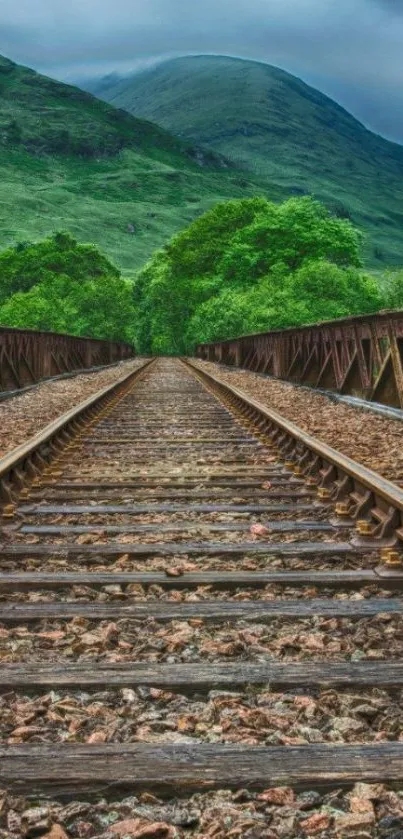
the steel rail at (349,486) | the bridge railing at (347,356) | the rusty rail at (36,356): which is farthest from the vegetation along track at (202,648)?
the rusty rail at (36,356)

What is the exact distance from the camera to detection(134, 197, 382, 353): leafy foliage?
37.6 m

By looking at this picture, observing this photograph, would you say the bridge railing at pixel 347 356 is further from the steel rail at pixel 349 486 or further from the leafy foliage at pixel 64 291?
the leafy foliage at pixel 64 291

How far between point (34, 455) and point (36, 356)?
14.8 metres

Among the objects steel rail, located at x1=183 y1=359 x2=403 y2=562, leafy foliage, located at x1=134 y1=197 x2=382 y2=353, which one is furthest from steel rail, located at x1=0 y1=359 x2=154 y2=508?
leafy foliage, located at x1=134 y1=197 x2=382 y2=353

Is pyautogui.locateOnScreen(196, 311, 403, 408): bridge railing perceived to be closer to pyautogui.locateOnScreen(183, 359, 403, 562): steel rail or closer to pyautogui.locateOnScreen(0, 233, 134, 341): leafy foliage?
pyautogui.locateOnScreen(183, 359, 403, 562): steel rail

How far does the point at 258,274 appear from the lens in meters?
51.8

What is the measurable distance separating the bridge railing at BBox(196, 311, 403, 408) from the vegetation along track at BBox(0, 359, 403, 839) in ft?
16.8

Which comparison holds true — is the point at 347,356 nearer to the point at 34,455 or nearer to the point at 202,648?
the point at 34,455

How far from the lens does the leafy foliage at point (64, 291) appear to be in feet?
190

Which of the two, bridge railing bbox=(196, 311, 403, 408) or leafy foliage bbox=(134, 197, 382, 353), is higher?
leafy foliage bbox=(134, 197, 382, 353)

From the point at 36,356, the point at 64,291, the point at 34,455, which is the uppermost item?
the point at 64,291

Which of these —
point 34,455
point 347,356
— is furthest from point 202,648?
point 347,356

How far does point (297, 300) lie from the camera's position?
38062 millimetres

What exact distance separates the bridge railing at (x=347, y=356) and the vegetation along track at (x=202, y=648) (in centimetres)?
513
